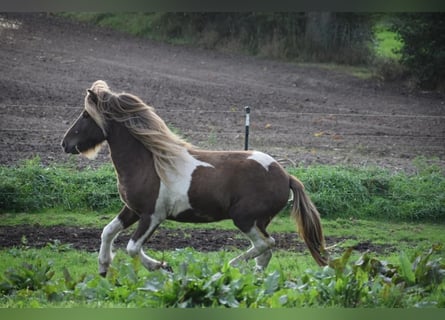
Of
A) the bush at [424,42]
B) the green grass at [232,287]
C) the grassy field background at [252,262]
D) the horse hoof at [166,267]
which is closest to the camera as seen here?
the green grass at [232,287]

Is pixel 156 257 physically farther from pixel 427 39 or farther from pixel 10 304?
pixel 427 39

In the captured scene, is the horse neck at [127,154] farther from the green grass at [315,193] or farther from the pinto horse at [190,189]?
the green grass at [315,193]

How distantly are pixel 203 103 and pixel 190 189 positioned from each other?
8.96 metres

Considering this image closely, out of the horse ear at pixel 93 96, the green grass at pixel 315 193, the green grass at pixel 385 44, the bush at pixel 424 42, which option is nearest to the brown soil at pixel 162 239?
the green grass at pixel 315 193

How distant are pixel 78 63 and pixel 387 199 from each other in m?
10.2

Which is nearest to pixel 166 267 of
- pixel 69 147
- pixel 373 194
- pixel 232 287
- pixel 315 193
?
pixel 69 147

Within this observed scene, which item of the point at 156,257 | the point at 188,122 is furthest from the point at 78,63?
the point at 156,257

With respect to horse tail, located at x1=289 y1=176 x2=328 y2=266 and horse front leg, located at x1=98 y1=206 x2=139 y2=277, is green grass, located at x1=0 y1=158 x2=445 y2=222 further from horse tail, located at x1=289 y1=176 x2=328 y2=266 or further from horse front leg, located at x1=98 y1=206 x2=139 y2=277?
horse tail, located at x1=289 y1=176 x2=328 y2=266

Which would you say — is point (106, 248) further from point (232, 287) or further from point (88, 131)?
point (232, 287)

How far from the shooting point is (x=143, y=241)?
23.4 ft

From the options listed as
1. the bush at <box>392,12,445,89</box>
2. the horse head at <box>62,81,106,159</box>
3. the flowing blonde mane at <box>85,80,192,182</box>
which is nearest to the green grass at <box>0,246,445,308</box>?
the flowing blonde mane at <box>85,80,192,182</box>

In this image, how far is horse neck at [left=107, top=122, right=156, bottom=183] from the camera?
7387 millimetres

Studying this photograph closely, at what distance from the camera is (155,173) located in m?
7.30

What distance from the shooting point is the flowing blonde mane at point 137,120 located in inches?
289
